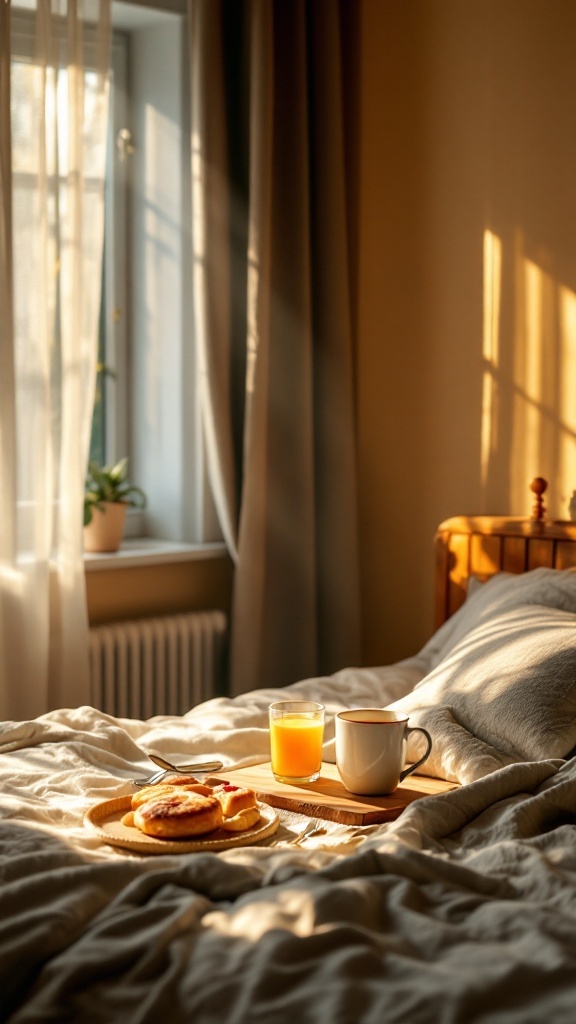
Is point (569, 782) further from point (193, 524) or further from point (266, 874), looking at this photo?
point (193, 524)

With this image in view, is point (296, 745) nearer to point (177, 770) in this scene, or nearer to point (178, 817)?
point (177, 770)

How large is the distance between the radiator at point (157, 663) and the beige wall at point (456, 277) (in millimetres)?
592

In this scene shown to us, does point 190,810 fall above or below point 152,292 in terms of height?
below

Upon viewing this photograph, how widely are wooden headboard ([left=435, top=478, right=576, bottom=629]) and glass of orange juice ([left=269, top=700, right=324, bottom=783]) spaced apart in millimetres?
1261

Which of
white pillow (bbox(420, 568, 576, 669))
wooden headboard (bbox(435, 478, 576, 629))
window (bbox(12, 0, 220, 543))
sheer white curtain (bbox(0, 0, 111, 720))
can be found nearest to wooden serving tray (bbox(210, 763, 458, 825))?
white pillow (bbox(420, 568, 576, 669))

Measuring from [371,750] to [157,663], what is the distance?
172 cm

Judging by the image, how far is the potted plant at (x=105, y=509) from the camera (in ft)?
10.9

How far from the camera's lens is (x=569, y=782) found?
1615 millimetres

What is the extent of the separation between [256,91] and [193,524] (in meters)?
1.26

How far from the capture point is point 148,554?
332 centimetres

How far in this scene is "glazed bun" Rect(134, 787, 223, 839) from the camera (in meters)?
1.44

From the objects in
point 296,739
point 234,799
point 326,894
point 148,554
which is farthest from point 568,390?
point 326,894

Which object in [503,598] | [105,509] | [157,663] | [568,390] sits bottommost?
[157,663]

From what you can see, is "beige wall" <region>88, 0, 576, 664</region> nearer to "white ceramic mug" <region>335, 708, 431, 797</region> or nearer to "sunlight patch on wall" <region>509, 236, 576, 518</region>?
"sunlight patch on wall" <region>509, 236, 576, 518</region>
